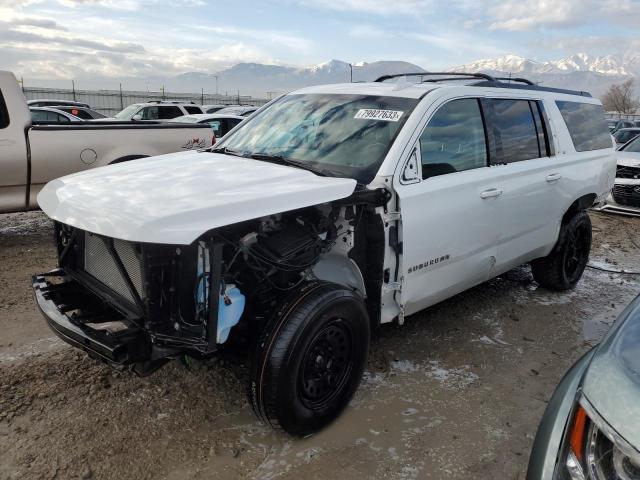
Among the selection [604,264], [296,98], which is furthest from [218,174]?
[604,264]

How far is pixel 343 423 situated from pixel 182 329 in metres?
1.16

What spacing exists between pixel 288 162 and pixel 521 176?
6.35 ft

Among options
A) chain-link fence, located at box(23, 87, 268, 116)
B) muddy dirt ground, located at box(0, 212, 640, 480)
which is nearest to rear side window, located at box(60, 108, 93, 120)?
muddy dirt ground, located at box(0, 212, 640, 480)

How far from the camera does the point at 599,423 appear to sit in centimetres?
157

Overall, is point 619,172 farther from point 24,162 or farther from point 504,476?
point 24,162

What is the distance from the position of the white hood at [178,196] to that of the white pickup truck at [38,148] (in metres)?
3.36

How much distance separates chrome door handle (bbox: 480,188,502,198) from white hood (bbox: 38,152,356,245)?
1.32m

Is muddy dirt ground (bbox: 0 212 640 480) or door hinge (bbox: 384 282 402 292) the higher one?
door hinge (bbox: 384 282 402 292)

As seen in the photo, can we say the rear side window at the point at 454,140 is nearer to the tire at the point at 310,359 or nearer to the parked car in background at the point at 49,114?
the tire at the point at 310,359

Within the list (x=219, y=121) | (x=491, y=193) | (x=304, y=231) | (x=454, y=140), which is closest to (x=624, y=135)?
(x=219, y=121)

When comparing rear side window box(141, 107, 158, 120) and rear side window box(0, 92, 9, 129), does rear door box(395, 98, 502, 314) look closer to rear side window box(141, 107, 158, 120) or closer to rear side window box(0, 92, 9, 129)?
rear side window box(0, 92, 9, 129)

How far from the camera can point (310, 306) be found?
2664 mm

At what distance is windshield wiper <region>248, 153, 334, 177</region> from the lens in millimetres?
3176

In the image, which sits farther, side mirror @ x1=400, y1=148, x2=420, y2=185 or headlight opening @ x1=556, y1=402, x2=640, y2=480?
side mirror @ x1=400, y1=148, x2=420, y2=185
